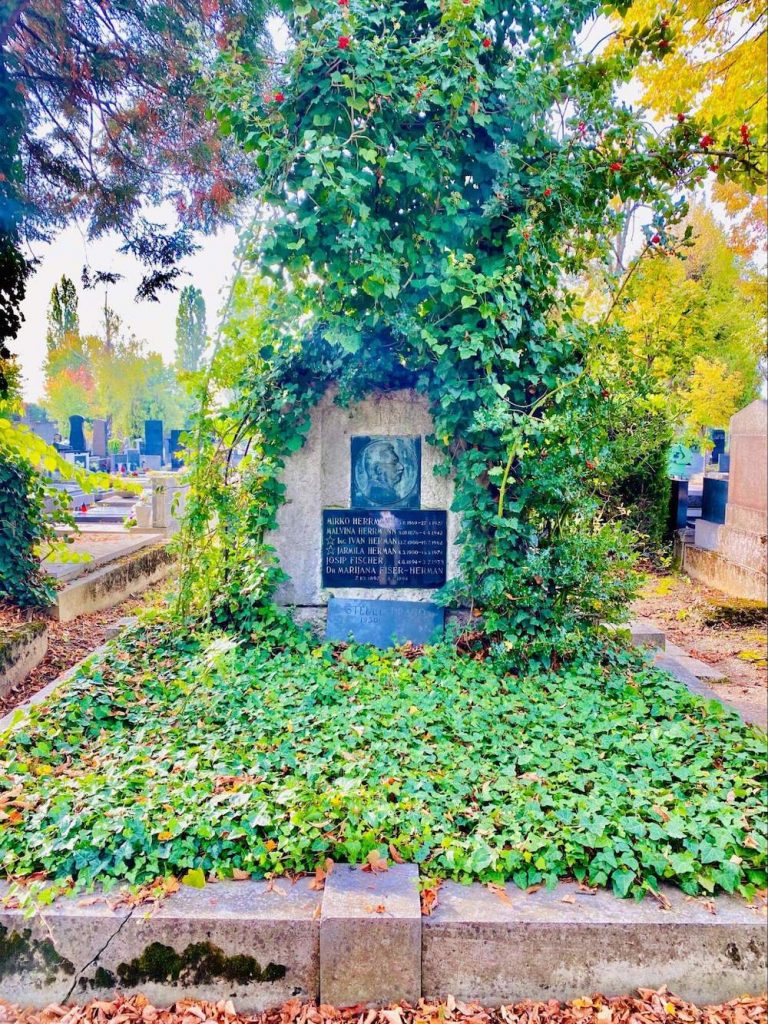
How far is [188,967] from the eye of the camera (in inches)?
85.0

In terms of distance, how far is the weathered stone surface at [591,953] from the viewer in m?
2.10

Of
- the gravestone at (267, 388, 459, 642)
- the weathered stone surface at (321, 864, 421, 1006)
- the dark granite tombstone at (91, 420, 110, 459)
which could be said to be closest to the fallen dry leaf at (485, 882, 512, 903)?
the weathered stone surface at (321, 864, 421, 1006)

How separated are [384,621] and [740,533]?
493 centimetres

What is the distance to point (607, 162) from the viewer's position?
4422 mm

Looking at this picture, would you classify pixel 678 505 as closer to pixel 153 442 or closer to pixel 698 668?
pixel 698 668

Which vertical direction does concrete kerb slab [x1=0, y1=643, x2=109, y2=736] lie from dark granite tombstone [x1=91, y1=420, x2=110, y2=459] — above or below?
below

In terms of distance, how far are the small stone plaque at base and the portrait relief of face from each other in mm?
734

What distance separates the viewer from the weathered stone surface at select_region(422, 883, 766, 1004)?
2.10m

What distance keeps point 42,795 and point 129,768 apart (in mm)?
352

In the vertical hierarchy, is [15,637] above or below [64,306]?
below

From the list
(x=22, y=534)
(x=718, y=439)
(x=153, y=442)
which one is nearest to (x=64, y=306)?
(x=22, y=534)

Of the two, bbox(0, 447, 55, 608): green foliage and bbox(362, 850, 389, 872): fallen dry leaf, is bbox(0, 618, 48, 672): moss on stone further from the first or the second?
bbox(362, 850, 389, 872): fallen dry leaf

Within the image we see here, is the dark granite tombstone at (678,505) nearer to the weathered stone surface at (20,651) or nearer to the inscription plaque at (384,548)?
the inscription plaque at (384,548)

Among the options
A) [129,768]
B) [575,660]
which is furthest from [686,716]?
[129,768]
